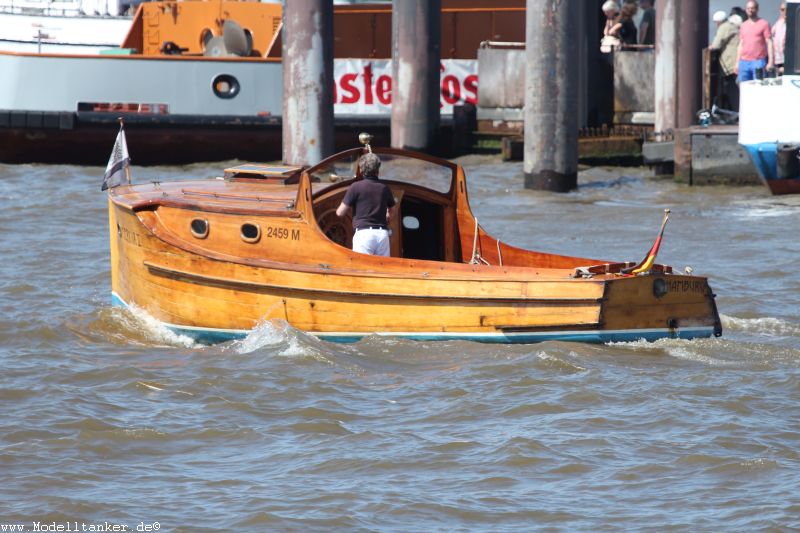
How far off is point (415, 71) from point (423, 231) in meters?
11.3

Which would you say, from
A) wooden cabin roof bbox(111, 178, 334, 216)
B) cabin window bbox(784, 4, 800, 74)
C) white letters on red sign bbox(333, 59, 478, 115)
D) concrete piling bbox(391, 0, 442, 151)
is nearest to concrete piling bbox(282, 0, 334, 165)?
concrete piling bbox(391, 0, 442, 151)

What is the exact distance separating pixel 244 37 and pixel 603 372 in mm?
16776

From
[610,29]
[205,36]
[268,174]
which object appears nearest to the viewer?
[268,174]

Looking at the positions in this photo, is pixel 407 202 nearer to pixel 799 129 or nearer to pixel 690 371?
pixel 690 371

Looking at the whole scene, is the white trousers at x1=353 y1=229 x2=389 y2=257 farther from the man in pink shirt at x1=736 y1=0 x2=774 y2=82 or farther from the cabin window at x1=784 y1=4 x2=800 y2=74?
the man in pink shirt at x1=736 y1=0 x2=774 y2=82

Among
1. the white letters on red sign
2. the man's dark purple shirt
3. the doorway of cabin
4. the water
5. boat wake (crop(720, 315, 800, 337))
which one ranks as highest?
the white letters on red sign

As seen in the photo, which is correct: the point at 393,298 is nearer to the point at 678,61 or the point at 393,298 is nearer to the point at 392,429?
the point at 392,429

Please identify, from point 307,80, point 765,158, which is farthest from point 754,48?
point 307,80

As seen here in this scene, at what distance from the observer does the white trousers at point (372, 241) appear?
10742 millimetres

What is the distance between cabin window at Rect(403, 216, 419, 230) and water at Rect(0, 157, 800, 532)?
163cm

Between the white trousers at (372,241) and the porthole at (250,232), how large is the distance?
0.72 meters

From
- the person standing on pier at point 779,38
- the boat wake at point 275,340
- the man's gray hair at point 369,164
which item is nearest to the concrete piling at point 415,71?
the person standing on pier at point 779,38

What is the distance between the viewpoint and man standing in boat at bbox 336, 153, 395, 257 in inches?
423

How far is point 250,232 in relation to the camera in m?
10.9
